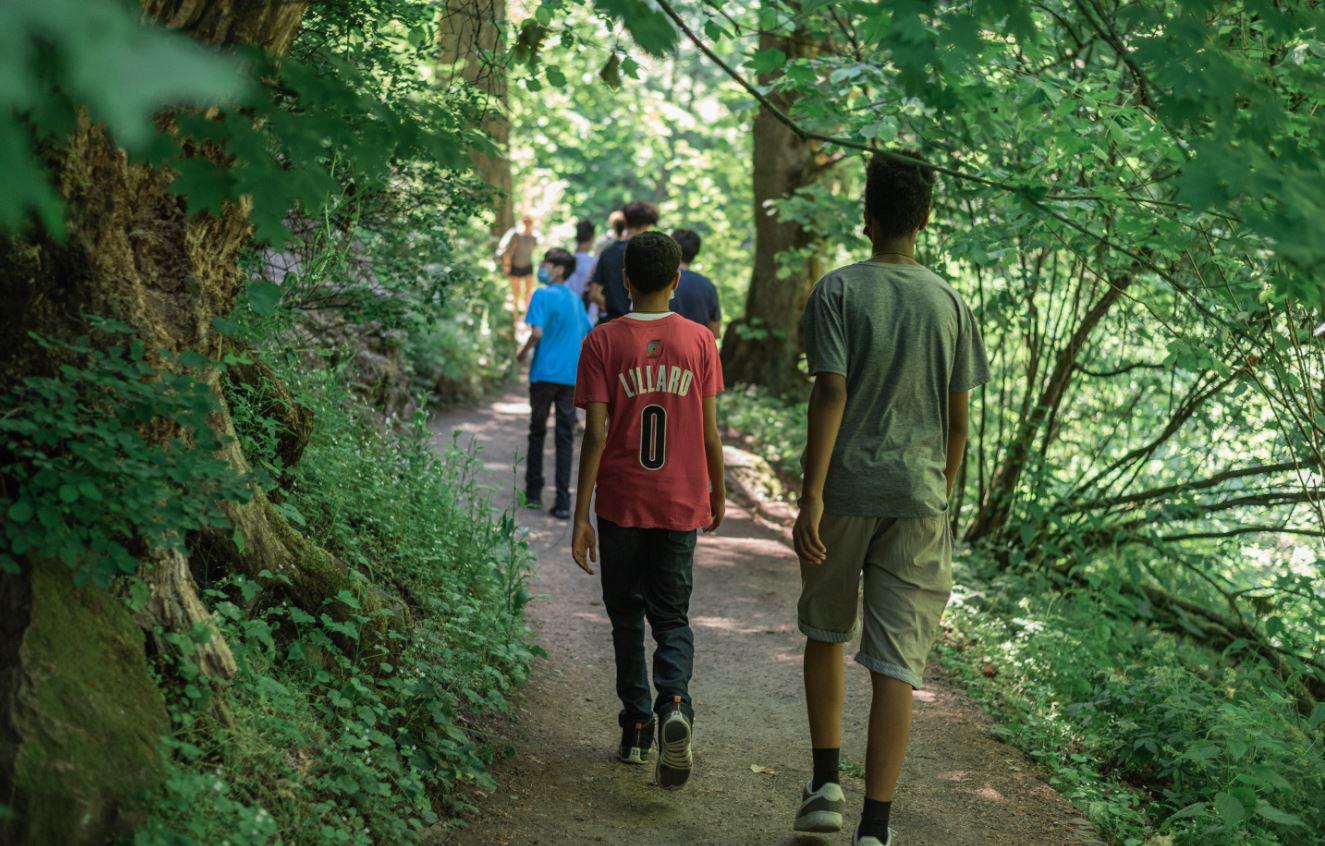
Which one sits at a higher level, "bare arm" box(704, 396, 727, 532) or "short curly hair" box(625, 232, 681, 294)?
"short curly hair" box(625, 232, 681, 294)

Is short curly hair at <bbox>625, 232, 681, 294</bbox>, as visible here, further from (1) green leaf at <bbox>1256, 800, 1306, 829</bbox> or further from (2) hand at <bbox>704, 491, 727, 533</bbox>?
(1) green leaf at <bbox>1256, 800, 1306, 829</bbox>

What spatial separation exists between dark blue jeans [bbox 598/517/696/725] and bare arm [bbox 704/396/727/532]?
164 mm

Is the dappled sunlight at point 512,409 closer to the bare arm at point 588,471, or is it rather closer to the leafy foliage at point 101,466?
the bare arm at point 588,471

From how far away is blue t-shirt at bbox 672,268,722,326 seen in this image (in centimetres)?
878

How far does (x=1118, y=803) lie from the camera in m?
4.82

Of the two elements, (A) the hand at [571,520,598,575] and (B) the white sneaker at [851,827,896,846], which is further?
(A) the hand at [571,520,598,575]

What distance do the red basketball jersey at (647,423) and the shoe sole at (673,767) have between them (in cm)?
73

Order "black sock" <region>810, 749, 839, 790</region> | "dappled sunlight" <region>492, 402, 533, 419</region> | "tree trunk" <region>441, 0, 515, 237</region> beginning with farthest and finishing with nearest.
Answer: "dappled sunlight" <region>492, 402, 533, 419</region> < "tree trunk" <region>441, 0, 515, 237</region> < "black sock" <region>810, 749, 839, 790</region>

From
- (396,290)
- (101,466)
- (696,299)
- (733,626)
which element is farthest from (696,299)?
(101,466)

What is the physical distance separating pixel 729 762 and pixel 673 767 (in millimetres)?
667

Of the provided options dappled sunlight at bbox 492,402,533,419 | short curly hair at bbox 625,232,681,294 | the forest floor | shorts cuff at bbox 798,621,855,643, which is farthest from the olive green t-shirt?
dappled sunlight at bbox 492,402,533,419

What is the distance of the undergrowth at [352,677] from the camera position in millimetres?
3354

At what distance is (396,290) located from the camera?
7.41m

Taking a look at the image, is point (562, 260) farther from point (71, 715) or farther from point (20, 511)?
point (71, 715)
